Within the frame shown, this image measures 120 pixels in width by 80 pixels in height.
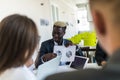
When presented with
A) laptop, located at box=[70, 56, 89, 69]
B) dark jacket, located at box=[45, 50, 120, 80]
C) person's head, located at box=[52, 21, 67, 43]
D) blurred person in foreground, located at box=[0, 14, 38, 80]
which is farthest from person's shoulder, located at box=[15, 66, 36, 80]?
person's head, located at box=[52, 21, 67, 43]

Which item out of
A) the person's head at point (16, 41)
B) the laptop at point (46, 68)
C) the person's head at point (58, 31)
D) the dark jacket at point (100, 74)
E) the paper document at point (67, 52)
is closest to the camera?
the dark jacket at point (100, 74)

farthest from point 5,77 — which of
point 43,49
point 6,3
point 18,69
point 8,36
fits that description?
point 6,3

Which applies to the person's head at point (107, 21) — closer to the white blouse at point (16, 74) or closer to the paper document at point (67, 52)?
the white blouse at point (16, 74)

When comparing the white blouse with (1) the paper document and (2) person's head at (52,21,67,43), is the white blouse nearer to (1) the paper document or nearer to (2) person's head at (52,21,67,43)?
(1) the paper document

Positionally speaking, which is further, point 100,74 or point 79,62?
point 79,62

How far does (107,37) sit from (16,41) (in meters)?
0.91

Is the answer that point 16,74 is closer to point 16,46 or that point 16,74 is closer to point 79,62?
point 16,46

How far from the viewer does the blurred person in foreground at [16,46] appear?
4.25 ft

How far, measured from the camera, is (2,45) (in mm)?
1312

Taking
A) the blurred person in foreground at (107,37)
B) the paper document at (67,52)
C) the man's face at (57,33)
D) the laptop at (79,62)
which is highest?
the blurred person in foreground at (107,37)

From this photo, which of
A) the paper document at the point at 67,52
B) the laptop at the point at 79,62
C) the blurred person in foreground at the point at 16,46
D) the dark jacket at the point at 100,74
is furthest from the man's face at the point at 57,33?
the dark jacket at the point at 100,74

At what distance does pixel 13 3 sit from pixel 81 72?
132 inches

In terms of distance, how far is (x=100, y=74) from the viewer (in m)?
0.43

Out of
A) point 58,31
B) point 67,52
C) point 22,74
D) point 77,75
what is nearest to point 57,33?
point 58,31
